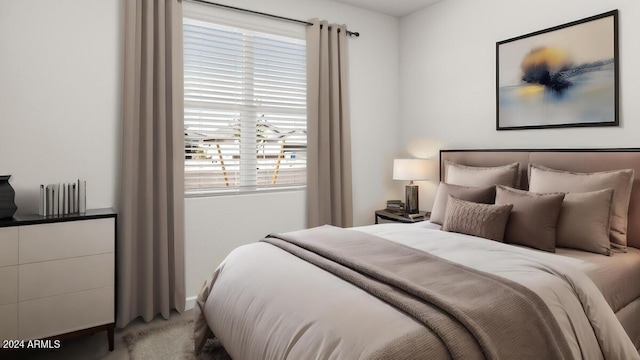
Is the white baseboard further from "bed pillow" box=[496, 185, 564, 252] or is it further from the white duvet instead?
"bed pillow" box=[496, 185, 564, 252]

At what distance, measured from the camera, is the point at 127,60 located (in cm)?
272

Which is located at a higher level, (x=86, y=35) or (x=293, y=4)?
(x=293, y=4)

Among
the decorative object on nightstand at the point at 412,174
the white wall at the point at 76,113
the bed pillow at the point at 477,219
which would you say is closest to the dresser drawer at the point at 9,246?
the white wall at the point at 76,113

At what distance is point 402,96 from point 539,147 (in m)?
1.63

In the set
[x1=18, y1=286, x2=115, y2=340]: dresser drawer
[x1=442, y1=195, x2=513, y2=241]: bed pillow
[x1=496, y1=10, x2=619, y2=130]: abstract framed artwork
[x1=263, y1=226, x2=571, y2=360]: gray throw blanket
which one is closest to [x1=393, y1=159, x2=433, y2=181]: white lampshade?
[x1=496, y1=10, x2=619, y2=130]: abstract framed artwork

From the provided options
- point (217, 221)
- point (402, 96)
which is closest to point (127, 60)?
point (217, 221)

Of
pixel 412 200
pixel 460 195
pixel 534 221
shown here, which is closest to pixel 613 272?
pixel 534 221

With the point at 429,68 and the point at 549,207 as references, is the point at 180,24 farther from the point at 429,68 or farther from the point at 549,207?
the point at 549,207

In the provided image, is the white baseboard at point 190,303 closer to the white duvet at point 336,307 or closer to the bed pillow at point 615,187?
the white duvet at point 336,307

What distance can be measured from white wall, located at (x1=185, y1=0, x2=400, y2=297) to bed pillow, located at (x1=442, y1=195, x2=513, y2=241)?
1430mm

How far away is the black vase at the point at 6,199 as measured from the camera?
224 cm

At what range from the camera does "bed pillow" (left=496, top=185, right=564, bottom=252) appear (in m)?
2.26

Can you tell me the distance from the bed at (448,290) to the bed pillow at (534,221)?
0.03ft

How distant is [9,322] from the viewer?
2.15 m
